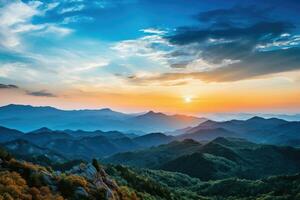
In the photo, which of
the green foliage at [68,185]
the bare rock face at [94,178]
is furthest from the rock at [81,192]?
the bare rock face at [94,178]

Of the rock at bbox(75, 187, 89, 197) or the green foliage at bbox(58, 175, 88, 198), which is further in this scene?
the rock at bbox(75, 187, 89, 197)

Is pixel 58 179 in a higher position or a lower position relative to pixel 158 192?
higher

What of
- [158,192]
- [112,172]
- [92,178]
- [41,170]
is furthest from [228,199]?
[41,170]

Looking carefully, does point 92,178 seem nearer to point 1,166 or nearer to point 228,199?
point 1,166

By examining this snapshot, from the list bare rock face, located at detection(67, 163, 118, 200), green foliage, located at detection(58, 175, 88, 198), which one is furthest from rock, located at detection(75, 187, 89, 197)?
bare rock face, located at detection(67, 163, 118, 200)

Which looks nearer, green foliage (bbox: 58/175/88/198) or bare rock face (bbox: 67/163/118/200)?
green foliage (bbox: 58/175/88/198)

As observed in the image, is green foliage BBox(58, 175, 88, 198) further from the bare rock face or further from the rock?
the bare rock face

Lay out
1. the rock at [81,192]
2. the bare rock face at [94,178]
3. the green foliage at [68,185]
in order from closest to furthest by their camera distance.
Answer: the green foliage at [68,185]
the rock at [81,192]
the bare rock face at [94,178]

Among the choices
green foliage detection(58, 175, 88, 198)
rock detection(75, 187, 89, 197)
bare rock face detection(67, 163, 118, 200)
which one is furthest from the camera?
bare rock face detection(67, 163, 118, 200)

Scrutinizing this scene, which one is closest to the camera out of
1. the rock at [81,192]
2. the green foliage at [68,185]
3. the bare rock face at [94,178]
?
the green foliage at [68,185]

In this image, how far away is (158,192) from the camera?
11281 centimetres

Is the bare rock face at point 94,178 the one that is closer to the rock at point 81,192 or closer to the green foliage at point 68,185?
the green foliage at point 68,185

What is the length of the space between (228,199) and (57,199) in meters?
176

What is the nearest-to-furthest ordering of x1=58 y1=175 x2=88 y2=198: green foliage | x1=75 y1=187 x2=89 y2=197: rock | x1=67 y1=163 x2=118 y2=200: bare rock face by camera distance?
1. x1=58 y1=175 x2=88 y2=198: green foliage
2. x1=75 y1=187 x2=89 y2=197: rock
3. x1=67 y1=163 x2=118 y2=200: bare rock face
